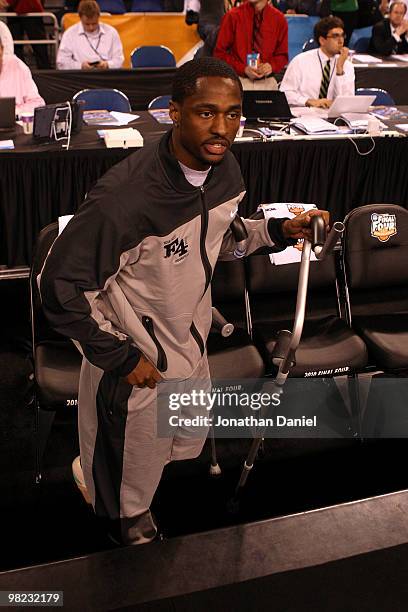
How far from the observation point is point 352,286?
312 cm

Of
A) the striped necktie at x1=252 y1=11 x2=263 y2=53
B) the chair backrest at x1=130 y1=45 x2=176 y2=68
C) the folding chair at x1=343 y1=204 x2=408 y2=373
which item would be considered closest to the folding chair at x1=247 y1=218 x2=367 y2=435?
the folding chair at x1=343 y1=204 x2=408 y2=373

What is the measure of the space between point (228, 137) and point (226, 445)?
1696 mm

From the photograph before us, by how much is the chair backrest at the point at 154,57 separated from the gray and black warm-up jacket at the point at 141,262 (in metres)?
5.88

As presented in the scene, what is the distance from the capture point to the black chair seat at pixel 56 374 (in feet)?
8.14

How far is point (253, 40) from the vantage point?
5652 millimetres

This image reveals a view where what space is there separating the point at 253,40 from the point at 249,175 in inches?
78.9

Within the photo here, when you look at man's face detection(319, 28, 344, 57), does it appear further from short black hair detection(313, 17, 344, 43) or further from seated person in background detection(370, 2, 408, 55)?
seated person in background detection(370, 2, 408, 55)

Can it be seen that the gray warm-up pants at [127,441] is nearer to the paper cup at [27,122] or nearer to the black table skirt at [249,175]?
the black table skirt at [249,175]

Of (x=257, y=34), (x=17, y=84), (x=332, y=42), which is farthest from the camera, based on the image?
(x=257, y=34)

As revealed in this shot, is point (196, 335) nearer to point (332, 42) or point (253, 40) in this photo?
point (332, 42)

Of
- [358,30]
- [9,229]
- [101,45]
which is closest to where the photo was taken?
[9,229]

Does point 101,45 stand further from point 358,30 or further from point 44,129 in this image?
point 358,30

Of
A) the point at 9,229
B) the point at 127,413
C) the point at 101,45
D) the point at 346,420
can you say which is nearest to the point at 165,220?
the point at 127,413

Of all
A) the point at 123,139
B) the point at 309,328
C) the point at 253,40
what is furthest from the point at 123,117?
the point at 309,328
